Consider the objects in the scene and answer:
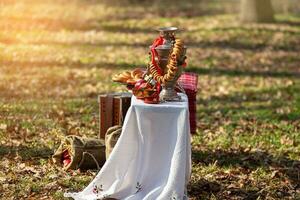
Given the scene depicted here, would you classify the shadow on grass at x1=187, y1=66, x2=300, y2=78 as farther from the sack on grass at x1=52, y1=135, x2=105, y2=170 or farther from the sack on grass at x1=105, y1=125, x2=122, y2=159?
the sack on grass at x1=105, y1=125, x2=122, y2=159

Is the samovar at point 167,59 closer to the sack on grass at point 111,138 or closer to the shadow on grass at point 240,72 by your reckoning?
the sack on grass at point 111,138

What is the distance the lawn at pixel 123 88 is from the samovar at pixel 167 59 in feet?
3.76

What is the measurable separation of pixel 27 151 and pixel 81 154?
105 cm

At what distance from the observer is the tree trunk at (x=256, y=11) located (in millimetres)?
19234

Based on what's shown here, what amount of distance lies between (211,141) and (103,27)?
33.4 feet

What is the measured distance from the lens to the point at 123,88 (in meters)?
12.4

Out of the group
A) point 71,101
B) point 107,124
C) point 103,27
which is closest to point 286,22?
point 103,27

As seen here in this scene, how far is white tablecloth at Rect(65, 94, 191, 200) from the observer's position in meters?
6.38

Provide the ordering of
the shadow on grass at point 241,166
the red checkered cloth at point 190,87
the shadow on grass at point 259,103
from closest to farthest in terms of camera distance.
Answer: the shadow on grass at point 241,166 < the red checkered cloth at point 190,87 < the shadow on grass at point 259,103

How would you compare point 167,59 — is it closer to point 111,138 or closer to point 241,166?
point 111,138

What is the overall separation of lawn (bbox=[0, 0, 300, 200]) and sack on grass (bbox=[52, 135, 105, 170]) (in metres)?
0.12

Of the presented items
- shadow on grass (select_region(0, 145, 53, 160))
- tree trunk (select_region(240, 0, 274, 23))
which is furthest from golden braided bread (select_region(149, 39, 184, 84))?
tree trunk (select_region(240, 0, 274, 23))

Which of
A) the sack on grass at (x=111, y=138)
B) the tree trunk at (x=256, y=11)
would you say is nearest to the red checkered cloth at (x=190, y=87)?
the sack on grass at (x=111, y=138)

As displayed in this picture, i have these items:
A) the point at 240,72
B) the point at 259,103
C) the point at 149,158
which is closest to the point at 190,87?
the point at 149,158
